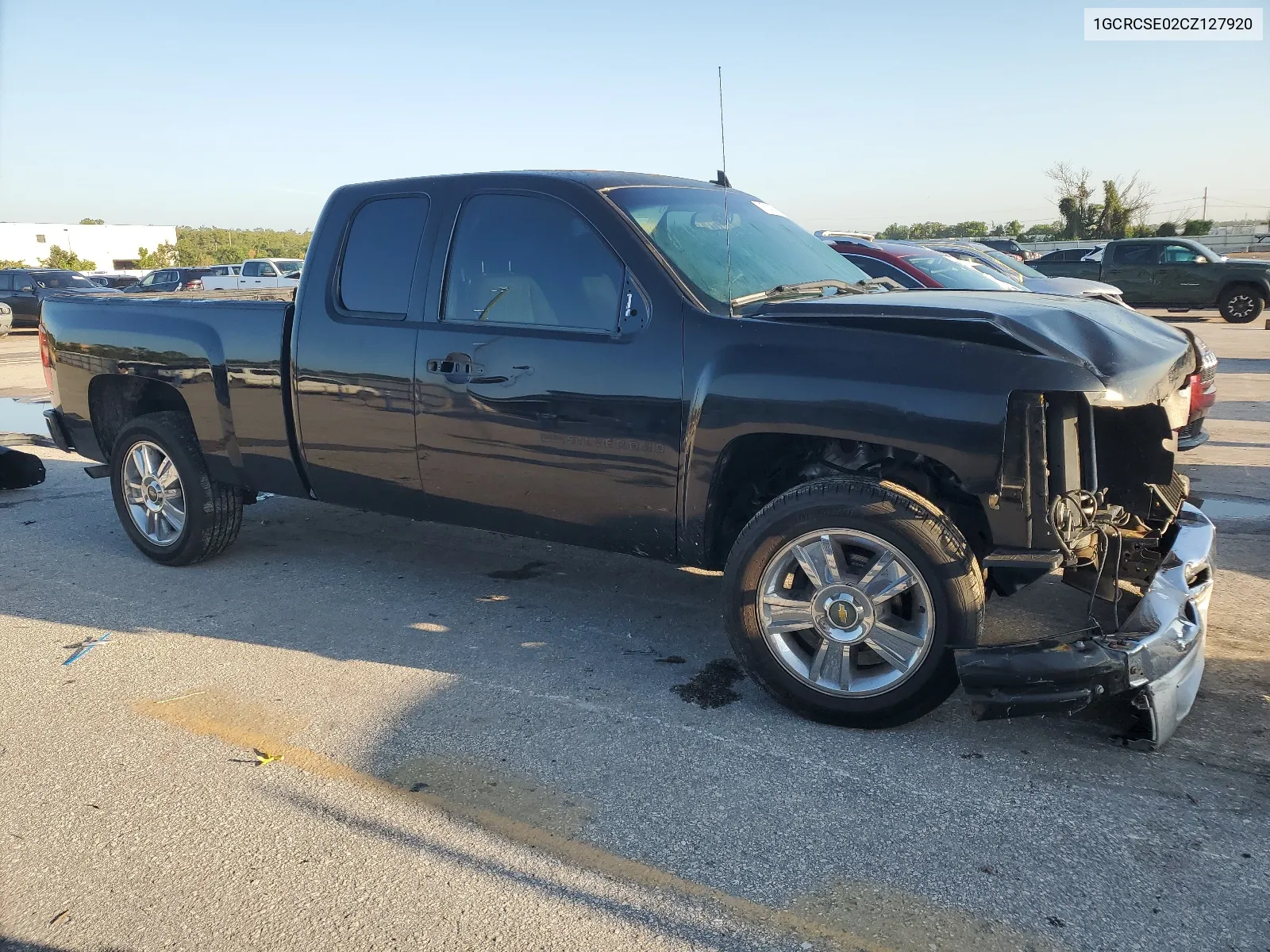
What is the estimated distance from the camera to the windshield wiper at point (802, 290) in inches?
159

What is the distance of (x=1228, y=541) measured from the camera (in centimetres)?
573

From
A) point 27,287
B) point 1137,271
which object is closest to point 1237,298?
point 1137,271

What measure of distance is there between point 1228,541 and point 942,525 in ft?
10.8

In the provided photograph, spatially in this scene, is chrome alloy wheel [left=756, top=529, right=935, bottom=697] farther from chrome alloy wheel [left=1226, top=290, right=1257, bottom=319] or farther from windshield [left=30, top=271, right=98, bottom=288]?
windshield [left=30, top=271, right=98, bottom=288]

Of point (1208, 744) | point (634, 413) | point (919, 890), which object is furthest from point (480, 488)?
point (1208, 744)

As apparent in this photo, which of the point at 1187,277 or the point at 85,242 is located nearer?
the point at 1187,277

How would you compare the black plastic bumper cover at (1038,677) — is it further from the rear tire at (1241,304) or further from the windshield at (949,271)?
the rear tire at (1241,304)

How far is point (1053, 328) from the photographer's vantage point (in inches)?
136

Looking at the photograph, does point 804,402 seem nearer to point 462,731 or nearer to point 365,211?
point 462,731

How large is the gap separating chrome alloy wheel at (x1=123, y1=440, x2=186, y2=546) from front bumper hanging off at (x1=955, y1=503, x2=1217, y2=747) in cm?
433

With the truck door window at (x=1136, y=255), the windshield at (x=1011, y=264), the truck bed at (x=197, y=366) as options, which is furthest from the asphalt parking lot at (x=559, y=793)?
the truck door window at (x=1136, y=255)

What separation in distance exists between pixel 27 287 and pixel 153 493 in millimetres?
23011

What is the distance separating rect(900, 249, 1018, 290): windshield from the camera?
10.3 metres

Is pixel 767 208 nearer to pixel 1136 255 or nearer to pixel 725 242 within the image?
pixel 725 242
